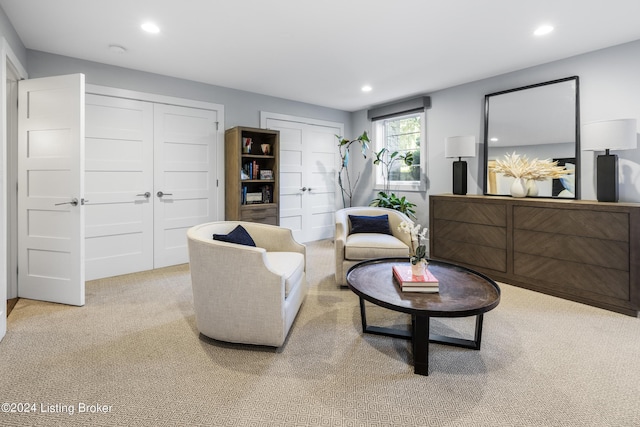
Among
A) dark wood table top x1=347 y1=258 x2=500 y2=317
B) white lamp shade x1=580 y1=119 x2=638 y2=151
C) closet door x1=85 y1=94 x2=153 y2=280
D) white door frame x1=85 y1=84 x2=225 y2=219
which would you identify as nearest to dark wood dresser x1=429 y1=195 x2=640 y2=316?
white lamp shade x1=580 y1=119 x2=638 y2=151

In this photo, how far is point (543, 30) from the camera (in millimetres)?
2883

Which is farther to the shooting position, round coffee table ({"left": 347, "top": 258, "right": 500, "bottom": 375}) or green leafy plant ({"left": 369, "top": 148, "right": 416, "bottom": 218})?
green leafy plant ({"left": 369, "top": 148, "right": 416, "bottom": 218})

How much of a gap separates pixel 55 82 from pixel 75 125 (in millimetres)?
441

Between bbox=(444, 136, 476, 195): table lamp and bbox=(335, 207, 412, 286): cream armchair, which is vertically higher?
bbox=(444, 136, 476, 195): table lamp

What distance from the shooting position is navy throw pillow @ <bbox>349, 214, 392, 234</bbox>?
3.92 metres

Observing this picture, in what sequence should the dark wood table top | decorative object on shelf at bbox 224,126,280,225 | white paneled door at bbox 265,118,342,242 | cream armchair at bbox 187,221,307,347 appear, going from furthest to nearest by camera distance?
1. white paneled door at bbox 265,118,342,242
2. decorative object on shelf at bbox 224,126,280,225
3. cream armchair at bbox 187,221,307,347
4. the dark wood table top

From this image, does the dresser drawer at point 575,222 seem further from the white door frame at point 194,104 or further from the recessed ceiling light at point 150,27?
the recessed ceiling light at point 150,27

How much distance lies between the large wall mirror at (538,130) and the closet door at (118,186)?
413 cm

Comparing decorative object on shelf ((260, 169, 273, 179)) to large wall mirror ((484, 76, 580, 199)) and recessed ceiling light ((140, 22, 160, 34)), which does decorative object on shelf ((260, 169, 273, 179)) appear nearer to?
recessed ceiling light ((140, 22, 160, 34))

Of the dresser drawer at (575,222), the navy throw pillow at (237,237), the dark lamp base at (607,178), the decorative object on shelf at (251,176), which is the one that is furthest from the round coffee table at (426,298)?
the decorative object on shelf at (251,176)

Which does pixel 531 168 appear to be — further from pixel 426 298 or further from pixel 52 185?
pixel 52 185

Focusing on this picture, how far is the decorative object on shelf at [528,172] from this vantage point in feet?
11.7

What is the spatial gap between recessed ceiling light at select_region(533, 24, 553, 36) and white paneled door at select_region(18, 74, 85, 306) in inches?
152

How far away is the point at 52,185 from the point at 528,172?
4.63 meters
